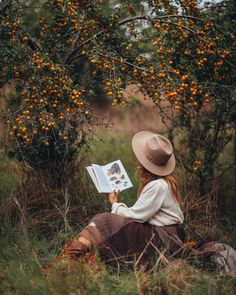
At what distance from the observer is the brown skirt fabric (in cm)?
507

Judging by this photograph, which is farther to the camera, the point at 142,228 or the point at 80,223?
the point at 80,223

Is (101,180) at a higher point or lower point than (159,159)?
lower

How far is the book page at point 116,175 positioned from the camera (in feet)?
17.7

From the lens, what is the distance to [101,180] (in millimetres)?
5340

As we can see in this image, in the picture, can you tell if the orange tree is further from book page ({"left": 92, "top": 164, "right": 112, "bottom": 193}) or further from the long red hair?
the long red hair

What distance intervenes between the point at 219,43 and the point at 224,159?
2099mm

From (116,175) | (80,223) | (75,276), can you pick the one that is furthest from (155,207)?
(80,223)

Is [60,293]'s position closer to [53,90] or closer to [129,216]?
[129,216]

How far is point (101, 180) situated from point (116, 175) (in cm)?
16

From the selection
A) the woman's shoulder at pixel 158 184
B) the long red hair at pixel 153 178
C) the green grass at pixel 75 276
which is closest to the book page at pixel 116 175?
the long red hair at pixel 153 178

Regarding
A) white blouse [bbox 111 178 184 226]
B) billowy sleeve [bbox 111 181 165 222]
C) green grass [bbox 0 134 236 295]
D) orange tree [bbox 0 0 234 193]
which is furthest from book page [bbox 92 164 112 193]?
green grass [bbox 0 134 236 295]

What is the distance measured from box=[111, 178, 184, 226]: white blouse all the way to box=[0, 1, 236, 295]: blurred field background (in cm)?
36

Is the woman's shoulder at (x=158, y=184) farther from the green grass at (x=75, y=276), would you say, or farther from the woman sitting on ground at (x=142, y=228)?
the green grass at (x=75, y=276)

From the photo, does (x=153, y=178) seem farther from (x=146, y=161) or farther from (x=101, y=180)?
(x=101, y=180)
